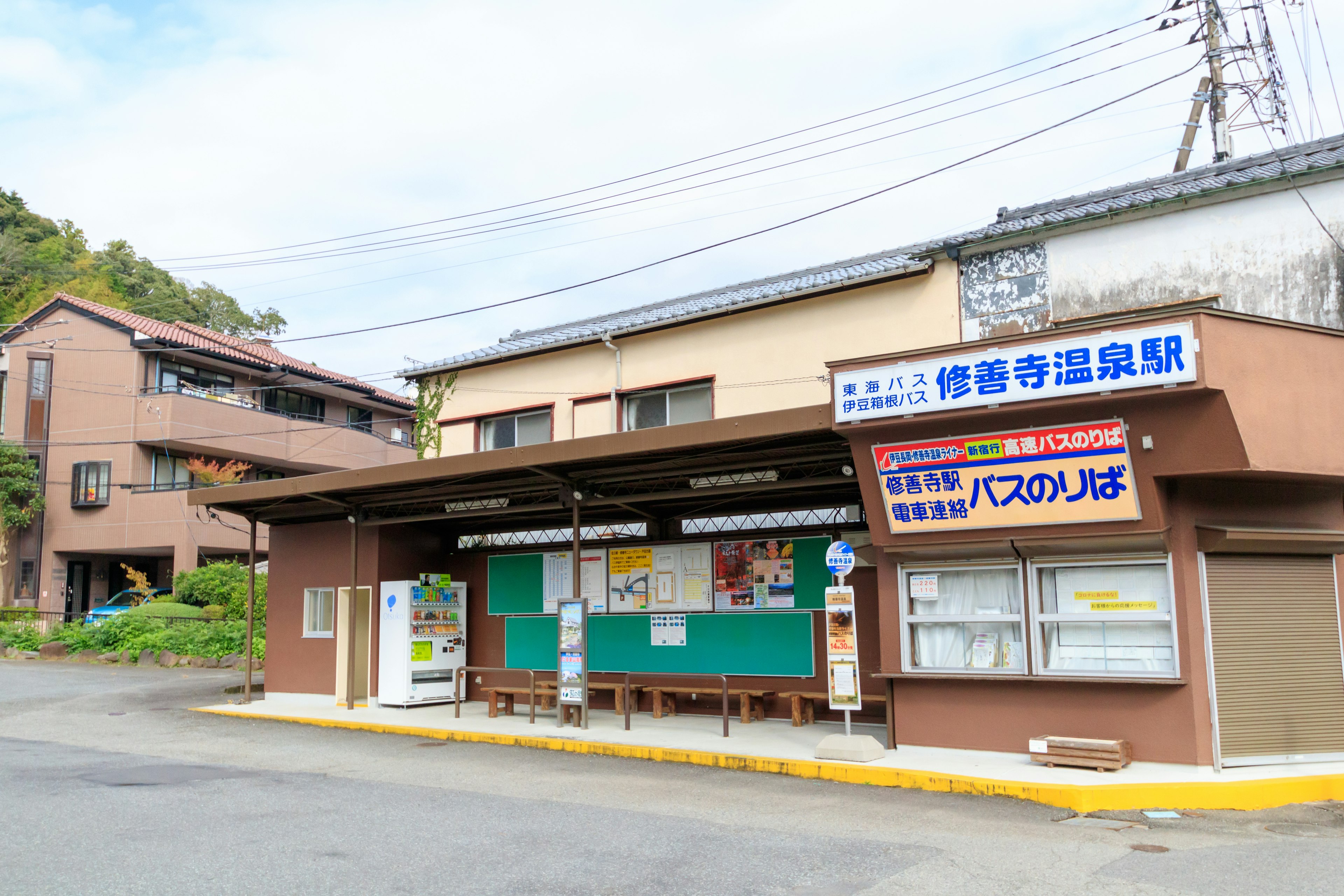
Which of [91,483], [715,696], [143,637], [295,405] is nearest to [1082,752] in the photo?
[715,696]

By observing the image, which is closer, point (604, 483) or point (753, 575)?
point (604, 483)

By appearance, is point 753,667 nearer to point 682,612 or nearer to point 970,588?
point 682,612

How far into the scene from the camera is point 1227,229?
12828 millimetres

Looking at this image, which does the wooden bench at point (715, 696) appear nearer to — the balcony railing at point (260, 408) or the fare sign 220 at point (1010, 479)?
the fare sign 220 at point (1010, 479)

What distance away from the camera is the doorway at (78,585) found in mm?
35469

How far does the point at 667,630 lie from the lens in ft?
51.5

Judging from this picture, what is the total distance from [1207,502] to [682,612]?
7592 mm

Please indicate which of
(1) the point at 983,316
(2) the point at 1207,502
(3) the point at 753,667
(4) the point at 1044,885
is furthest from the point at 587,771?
(1) the point at 983,316

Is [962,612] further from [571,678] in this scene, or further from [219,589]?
[219,589]

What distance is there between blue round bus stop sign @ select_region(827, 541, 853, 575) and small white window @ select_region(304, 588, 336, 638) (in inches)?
428

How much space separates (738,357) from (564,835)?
1035 cm

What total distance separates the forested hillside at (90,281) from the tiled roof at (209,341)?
10356 mm

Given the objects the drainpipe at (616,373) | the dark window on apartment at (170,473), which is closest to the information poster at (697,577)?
the drainpipe at (616,373)

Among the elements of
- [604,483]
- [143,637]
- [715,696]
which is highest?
[604,483]
